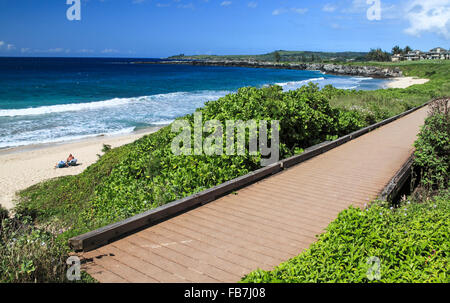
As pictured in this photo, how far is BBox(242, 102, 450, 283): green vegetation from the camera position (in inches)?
142

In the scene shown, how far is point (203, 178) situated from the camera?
23.6 feet

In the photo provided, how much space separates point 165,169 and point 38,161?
590 inches

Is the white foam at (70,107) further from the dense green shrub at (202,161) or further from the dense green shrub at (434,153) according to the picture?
the dense green shrub at (434,153)

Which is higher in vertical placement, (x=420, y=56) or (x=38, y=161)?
(x=420, y=56)

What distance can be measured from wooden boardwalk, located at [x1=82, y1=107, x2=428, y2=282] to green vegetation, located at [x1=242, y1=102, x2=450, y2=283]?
0.59 m

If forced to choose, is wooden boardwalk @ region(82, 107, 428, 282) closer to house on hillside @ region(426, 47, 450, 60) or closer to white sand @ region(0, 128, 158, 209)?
white sand @ region(0, 128, 158, 209)

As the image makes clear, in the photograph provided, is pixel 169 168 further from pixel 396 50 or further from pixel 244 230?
pixel 396 50

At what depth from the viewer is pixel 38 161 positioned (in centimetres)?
1997

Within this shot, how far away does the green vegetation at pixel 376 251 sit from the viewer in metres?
3.61

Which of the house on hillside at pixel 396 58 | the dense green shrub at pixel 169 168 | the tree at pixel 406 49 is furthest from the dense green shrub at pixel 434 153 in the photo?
the tree at pixel 406 49

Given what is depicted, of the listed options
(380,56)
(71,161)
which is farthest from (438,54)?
(71,161)

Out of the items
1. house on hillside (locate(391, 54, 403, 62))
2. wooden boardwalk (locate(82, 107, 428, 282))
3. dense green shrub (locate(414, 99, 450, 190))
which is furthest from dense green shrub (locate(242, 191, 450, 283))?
house on hillside (locate(391, 54, 403, 62))

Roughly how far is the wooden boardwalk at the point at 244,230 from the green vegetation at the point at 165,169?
2.32ft
